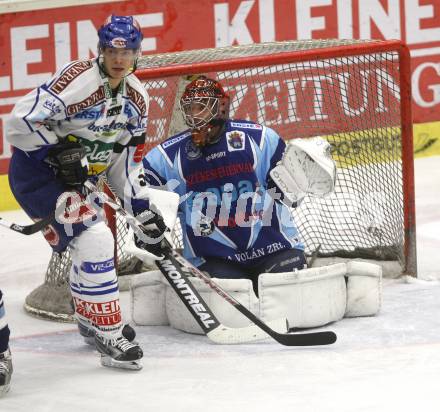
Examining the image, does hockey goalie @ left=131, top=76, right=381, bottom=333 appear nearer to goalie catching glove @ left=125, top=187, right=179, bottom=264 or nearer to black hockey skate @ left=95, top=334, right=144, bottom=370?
goalie catching glove @ left=125, top=187, right=179, bottom=264

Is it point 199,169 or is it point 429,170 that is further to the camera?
point 429,170

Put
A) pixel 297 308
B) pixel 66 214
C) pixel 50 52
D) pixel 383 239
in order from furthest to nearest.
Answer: pixel 50 52
pixel 383 239
pixel 297 308
pixel 66 214

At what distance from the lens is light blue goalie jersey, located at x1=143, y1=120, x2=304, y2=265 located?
4562mm

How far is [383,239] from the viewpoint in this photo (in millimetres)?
5180

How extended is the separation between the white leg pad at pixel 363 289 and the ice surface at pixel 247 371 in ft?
0.15

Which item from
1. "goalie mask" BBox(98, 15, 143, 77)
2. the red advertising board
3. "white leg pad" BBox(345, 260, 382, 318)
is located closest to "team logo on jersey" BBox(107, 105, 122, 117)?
"goalie mask" BBox(98, 15, 143, 77)

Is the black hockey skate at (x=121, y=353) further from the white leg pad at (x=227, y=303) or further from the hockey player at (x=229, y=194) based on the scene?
the hockey player at (x=229, y=194)

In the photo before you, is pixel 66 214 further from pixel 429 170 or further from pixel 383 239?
pixel 429 170

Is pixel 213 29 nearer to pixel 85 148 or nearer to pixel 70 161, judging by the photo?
pixel 85 148

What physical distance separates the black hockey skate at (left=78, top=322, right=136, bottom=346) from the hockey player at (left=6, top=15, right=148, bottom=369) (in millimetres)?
168

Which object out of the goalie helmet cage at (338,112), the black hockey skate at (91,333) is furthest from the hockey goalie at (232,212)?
the goalie helmet cage at (338,112)

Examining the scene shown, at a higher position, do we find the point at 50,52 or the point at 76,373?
the point at 50,52

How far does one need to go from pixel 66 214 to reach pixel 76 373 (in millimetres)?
496

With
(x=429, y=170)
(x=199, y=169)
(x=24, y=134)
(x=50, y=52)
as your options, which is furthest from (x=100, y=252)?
(x=429, y=170)
